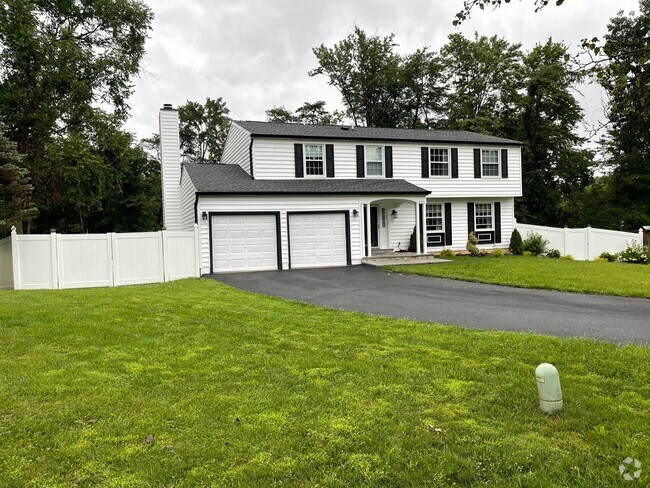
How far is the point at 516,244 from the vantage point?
2109cm

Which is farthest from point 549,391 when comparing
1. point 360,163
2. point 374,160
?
point 374,160

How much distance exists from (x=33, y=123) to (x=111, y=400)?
20.3m

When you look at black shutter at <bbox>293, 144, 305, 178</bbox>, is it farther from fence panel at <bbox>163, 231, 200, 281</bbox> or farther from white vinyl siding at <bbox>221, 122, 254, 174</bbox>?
fence panel at <bbox>163, 231, 200, 281</bbox>

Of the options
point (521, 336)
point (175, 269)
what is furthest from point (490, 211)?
point (521, 336)

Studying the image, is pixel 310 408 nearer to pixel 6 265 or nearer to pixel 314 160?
pixel 6 265

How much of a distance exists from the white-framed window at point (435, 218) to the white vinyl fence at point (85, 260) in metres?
12.1

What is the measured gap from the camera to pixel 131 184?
28203 mm

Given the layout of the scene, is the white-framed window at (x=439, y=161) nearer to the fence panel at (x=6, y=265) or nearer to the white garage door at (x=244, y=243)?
the white garage door at (x=244, y=243)

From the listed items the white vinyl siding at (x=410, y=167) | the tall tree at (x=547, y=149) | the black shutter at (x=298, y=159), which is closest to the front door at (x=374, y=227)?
the white vinyl siding at (x=410, y=167)

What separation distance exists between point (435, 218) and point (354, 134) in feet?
18.6

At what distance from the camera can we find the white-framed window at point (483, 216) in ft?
71.8

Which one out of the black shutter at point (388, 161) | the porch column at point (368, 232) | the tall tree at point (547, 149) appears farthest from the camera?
the tall tree at point (547, 149)

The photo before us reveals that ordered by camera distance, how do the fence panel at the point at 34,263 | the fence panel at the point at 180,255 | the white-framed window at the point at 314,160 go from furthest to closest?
the white-framed window at the point at 314,160 → the fence panel at the point at 180,255 → the fence panel at the point at 34,263

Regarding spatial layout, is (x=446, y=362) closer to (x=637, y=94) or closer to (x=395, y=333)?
(x=395, y=333)
